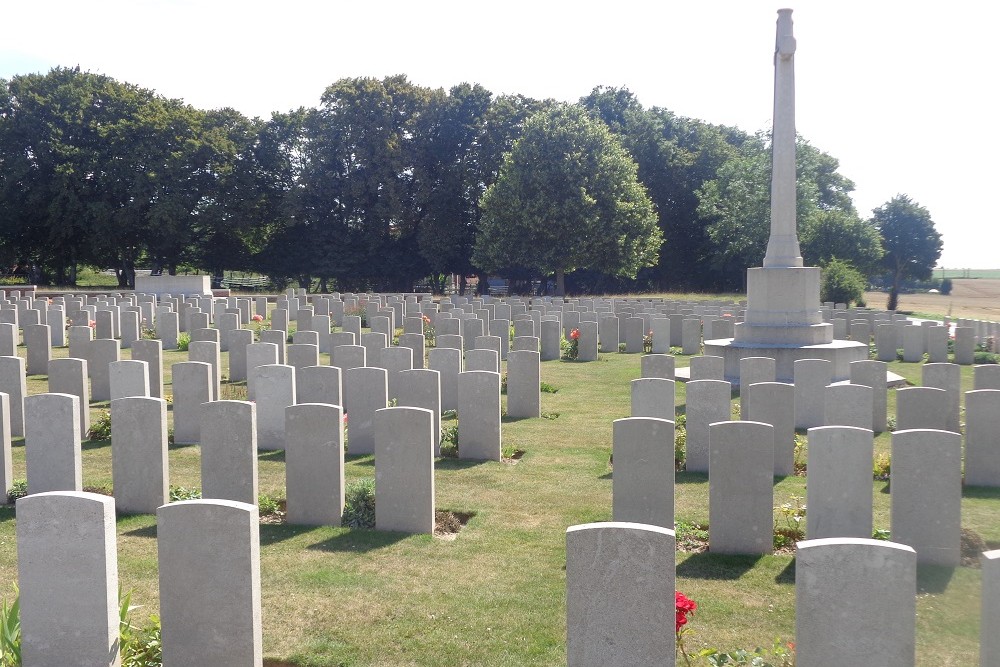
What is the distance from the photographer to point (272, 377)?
1044cm

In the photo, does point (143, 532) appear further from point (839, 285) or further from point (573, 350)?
point (839, 285)

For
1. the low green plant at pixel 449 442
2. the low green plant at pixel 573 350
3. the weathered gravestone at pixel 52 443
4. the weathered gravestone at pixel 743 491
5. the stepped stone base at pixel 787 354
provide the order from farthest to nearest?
1. the low green plant at pixel 573 350
2. the stepped stone base at pixel 787 354
3. the low green plant at pixel 449 442
4. the weathered gravestone at pixel 52 443
5. the weathered gravestone at pixel 743 491

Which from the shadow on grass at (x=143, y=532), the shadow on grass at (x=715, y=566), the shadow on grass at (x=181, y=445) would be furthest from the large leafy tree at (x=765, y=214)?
the shadow on grass at (x=143, y=532)

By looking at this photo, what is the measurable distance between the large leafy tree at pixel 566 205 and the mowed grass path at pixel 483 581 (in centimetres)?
3044

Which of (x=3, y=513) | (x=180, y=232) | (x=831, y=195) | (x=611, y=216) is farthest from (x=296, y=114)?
(x=3, y=513)

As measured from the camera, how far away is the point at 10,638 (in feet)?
15.6

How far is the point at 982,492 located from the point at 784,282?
8.41 meters

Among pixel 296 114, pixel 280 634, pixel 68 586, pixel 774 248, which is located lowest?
pixel 280 634

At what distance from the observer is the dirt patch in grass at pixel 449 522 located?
23.8ft

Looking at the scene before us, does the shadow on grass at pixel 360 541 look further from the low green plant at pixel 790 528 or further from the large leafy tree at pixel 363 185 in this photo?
the large leafy tree at pixel 363 185

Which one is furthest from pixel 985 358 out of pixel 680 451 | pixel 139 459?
pixel 139 459

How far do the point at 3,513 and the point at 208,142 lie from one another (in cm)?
4143

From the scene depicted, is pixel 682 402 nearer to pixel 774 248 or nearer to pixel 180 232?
pixel 774 248

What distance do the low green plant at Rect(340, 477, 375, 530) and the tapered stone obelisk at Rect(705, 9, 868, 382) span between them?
31.7 feet
